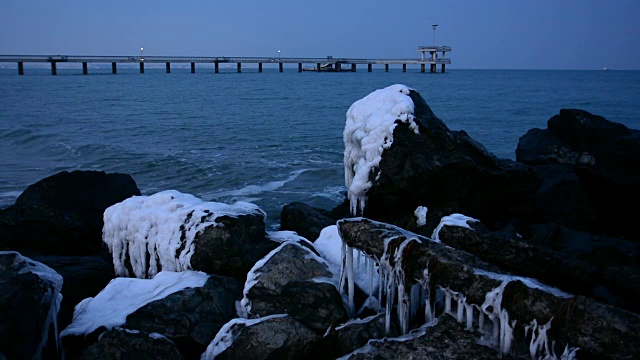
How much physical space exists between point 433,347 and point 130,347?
109 inches

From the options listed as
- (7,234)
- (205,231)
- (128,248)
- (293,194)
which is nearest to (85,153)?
(293,194)

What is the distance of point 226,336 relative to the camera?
5.57 m

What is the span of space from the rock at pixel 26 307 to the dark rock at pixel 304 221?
175 inches

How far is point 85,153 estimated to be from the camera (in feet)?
73.1

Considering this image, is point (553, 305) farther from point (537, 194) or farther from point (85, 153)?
point (85, 153)

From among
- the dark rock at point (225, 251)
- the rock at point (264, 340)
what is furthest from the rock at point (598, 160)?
the rock at point (264, 340)

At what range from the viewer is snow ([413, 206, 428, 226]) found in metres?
9.28

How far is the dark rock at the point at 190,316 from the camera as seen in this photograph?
563 centimetres

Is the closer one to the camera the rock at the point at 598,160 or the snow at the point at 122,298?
the snow at the point at 122,298

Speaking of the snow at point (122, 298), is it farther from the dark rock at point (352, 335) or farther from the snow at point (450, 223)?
the snow at point (450, 223)

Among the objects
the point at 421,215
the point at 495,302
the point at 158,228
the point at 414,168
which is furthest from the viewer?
the point at 421,215

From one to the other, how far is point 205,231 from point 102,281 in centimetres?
178

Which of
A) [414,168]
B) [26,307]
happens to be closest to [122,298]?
[26,307]

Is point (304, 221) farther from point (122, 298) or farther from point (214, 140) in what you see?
point (214, 140)
